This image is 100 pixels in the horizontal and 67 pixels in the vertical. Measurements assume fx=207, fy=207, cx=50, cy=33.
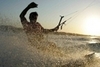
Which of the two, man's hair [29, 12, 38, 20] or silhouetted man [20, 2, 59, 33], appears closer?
silhouetted man [20, 2, 59, 33]

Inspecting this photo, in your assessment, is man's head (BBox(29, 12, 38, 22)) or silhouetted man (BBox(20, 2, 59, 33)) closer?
silhouetted man (BBox(20, 2, 59, 33))

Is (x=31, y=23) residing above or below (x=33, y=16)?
below

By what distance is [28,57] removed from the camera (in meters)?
8.20

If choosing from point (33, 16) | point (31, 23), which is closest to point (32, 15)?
point (33, 16)

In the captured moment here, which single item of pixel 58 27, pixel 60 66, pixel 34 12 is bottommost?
pixel 60 66

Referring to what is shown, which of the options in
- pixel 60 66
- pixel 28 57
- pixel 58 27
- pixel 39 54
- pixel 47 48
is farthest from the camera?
pixel 58 27

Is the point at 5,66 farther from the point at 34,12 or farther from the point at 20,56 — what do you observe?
the point at 34,12

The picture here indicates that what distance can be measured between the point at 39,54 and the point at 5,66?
→ 7.97ft

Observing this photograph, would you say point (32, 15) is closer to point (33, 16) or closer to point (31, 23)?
point (33, 16)

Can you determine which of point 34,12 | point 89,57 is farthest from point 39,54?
point 89,57

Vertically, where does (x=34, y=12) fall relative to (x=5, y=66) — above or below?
above

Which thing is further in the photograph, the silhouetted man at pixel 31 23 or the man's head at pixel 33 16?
the man's head at pixel 33 16

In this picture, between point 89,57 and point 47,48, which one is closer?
point 47,48

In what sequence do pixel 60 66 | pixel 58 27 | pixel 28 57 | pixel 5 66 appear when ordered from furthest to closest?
pixel 58 27, pixel 28 57, pixel 60 66, pixel 5 66
